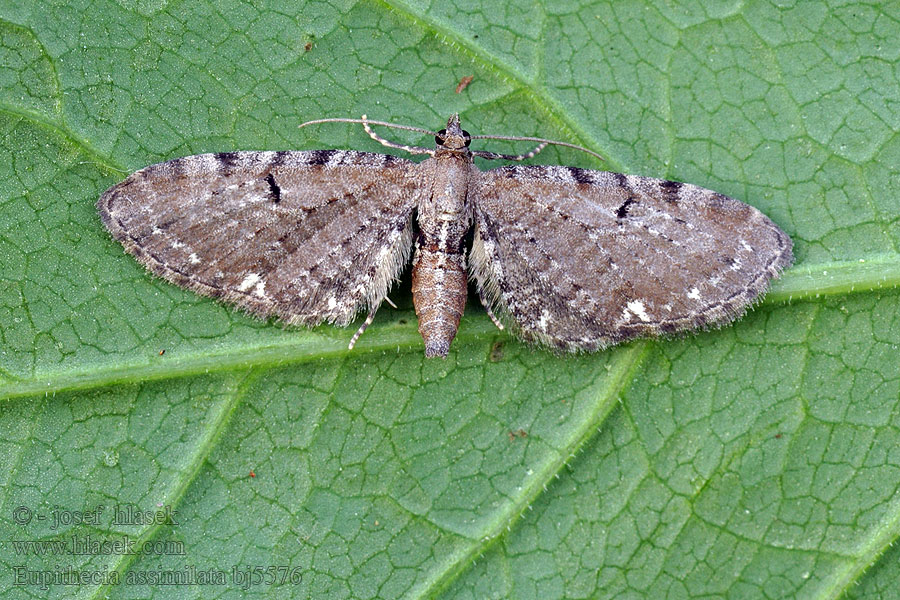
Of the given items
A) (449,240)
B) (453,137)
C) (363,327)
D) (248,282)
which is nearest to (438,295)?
(449,240)

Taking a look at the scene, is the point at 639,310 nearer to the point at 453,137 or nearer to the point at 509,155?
the point at 509,155

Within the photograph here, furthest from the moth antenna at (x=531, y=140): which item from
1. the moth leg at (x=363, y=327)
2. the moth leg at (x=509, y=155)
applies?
the moth leg at (x=363, y=327)

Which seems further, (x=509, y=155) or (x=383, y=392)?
(x=509, y=155)

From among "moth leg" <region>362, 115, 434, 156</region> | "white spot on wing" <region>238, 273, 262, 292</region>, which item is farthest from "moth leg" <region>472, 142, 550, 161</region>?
"white spot on wing" <region>238, 273, 262, 292</region>

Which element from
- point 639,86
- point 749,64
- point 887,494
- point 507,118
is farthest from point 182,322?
point 887,494

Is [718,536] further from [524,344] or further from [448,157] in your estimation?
[448,157]

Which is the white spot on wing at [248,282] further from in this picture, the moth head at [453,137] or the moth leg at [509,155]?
the moth leg at [509,155]

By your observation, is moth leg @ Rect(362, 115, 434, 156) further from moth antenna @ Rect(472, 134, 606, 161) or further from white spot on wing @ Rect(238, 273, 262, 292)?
white spot on wing @ Rect(238, 273, 262, 292)

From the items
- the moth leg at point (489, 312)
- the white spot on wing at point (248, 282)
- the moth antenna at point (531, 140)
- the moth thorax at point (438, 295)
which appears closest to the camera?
the moth thorax at point (438, 295)

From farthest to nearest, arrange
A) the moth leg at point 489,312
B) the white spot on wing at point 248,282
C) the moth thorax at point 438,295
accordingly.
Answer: the moth leg at point 489,312 < the white spot on wing at point 248,282 < the moth thorax at point 438,295
